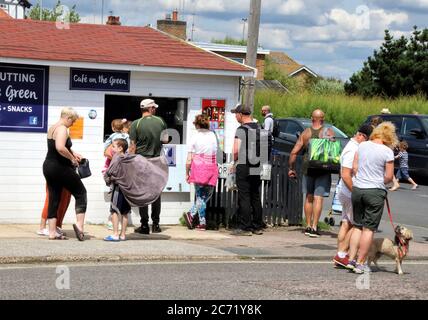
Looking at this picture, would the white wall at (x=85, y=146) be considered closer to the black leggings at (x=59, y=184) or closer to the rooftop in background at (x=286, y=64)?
the black leggings at (x=59, y=184)

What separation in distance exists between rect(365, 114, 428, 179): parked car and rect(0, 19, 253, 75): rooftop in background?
10.9 m

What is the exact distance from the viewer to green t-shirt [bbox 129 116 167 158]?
13.5 meters

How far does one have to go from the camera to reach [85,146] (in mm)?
14539

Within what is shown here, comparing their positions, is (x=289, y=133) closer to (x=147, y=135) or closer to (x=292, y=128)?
(x=292, y=128)

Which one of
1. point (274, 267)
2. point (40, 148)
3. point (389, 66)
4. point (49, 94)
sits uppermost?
point (389, 66)

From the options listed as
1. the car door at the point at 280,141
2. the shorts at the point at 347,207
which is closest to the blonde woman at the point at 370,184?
the shorts at the point at 347,207

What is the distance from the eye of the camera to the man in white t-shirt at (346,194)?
11.1 meters

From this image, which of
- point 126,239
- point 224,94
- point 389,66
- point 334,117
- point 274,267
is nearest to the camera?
point 274,267

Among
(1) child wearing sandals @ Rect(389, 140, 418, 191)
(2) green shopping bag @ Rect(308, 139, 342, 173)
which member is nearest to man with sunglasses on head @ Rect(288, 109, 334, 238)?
(2) green shopping bag @ Rect(308, 139, 342, 173)

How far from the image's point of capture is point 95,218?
14.7 meters

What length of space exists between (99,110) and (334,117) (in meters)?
23.9

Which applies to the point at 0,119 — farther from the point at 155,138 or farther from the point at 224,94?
the point at 224,94
